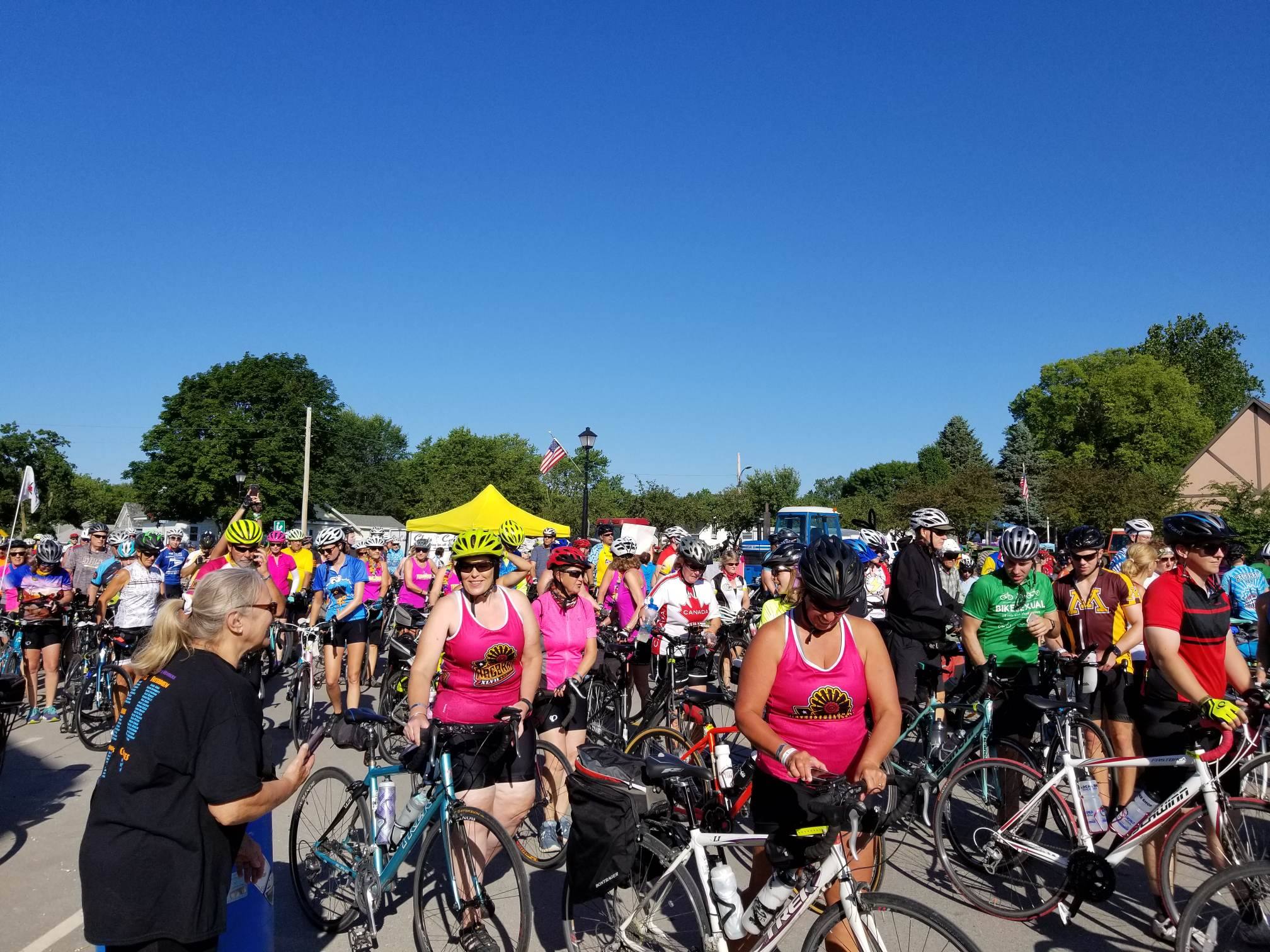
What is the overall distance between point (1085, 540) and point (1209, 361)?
77.5m

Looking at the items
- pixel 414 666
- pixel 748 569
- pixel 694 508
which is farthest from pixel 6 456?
pixel 414 666

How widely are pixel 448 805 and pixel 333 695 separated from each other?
5.62 meters

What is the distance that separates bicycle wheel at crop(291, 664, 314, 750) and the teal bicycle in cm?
403

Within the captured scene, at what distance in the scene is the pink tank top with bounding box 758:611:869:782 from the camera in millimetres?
3443

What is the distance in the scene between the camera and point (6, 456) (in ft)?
192

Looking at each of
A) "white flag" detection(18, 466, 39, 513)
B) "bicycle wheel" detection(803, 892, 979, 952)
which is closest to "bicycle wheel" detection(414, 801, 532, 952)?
"bicycle wheel" detection(803, 892, 979, 952)

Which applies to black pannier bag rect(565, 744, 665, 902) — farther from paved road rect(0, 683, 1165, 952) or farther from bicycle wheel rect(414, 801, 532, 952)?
paved road rect(0, 683, 1165, 952)

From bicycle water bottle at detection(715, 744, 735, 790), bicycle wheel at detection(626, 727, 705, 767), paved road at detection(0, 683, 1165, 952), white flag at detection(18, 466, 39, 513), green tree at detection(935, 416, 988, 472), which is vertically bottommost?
paved road at detection(0, 683, 1165, 952)

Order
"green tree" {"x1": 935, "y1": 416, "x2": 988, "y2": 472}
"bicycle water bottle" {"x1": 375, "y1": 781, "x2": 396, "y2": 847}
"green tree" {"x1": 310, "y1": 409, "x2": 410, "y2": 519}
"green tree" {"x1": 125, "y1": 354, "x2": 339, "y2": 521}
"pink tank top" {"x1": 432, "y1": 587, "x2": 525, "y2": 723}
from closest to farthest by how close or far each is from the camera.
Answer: "bicycle water bottle" {"x1": 375, "y1": 781, "x2": 396, "y2": 847} < "pink tank top" {"x1": 432, "y1": 587, "x2": 525, "y2": 723} < "green tree" {"x1": 125, "y1": 354, "x2": 339, "y2": 521} < "green tree" {"x1": 935, "y1": 416, "x2": 988, "y2": 472} < "green tree" {"x1": 310, "y1": 409, "x2": 410, "y2": 519}

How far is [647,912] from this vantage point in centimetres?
362

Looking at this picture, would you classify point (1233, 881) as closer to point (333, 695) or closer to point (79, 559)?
point (333, 695)

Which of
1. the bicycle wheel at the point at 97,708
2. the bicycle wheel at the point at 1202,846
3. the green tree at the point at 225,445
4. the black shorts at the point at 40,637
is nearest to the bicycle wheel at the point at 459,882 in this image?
the bicycle wheel at the point at 1202,846

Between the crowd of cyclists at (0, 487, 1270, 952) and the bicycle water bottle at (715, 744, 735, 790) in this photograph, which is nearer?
the crowd of cyclists at (0, 487, 1270, 952)

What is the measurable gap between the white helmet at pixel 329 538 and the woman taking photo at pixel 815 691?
7.06 m
